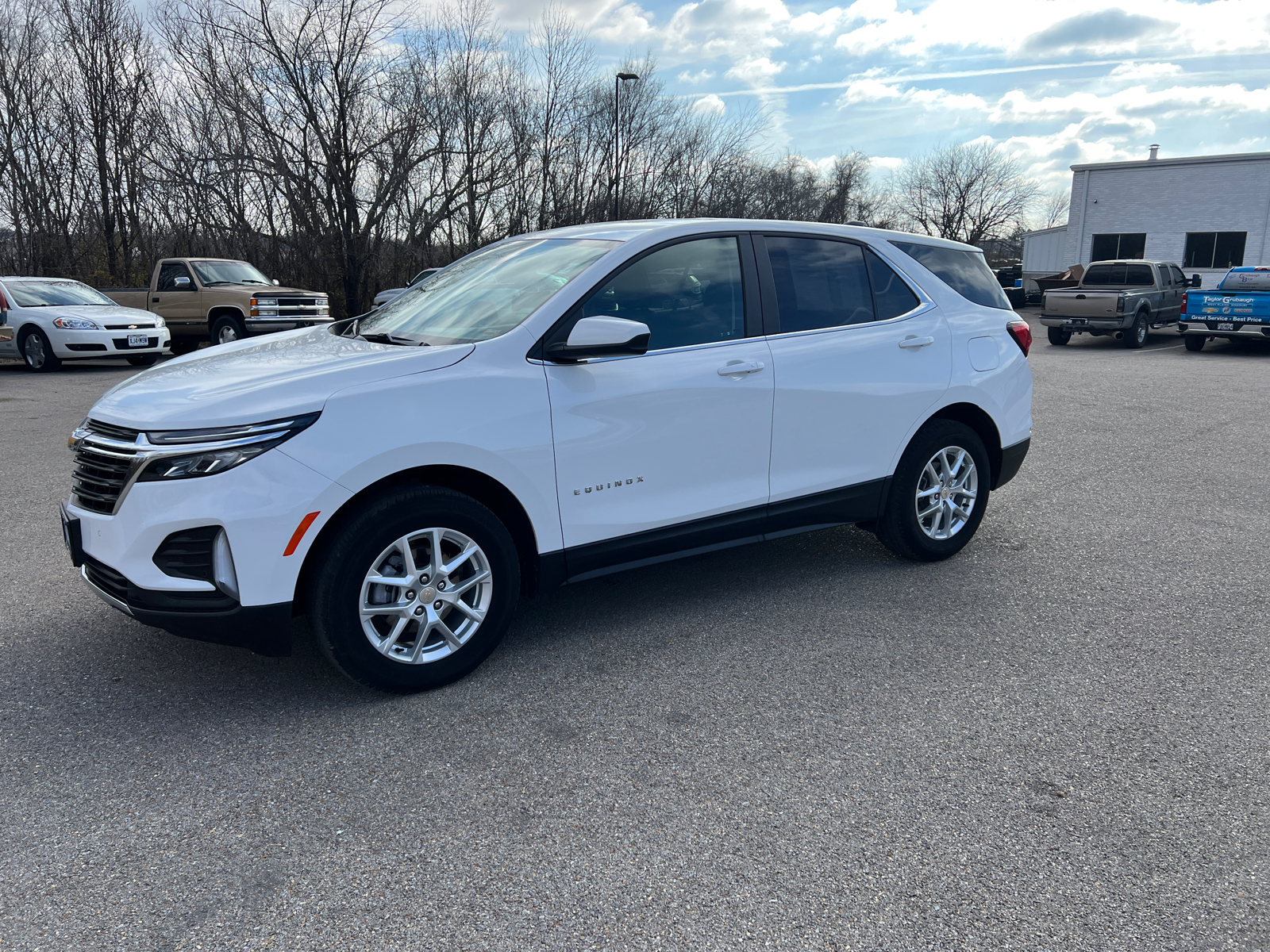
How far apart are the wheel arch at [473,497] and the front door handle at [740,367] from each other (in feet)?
3.66

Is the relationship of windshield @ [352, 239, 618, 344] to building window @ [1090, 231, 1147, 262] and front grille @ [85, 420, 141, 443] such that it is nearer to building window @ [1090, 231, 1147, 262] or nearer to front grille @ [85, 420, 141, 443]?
front grille @ [85, 420, 141, 443]

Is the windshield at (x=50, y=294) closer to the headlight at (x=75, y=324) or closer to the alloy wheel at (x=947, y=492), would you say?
the headlight at (x=75, y=324)

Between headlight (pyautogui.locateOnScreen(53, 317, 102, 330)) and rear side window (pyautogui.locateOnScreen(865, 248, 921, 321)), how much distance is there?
14483 millimetres

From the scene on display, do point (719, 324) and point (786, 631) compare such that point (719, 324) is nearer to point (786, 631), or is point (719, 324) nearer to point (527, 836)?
point (786, 631)

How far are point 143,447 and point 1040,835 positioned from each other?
3.11 m

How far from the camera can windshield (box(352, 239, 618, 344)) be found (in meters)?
3.87

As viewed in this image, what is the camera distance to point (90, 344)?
1511 cm

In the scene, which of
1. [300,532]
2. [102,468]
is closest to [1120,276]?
[300,532]

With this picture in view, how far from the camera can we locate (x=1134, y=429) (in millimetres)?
9594

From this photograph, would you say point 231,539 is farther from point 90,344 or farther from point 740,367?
point 90,344

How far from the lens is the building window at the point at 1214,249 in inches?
1379

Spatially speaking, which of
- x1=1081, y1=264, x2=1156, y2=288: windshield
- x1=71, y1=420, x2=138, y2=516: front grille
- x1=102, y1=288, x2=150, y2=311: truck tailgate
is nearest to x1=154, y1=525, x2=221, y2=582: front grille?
x1=71, y1=420, x2=138, y2=516: front grille

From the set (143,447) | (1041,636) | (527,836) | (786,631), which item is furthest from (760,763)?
(143,447)

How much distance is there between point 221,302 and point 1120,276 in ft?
64.3
